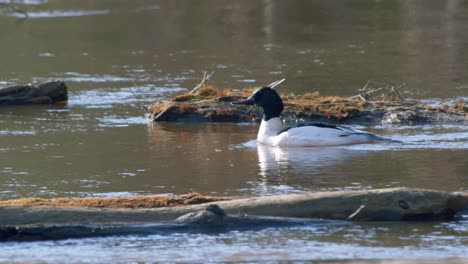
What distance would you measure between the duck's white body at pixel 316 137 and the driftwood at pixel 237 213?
4.72 m

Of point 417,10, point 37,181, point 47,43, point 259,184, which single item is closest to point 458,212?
point 259,184

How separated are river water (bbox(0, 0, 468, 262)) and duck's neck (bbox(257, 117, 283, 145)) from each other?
0.17 m

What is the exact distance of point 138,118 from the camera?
17.9 meters

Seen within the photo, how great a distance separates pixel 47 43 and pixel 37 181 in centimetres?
1717

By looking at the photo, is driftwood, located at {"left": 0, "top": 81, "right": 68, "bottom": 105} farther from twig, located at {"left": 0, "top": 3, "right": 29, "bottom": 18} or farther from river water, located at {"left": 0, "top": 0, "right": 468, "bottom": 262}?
twig, located at {"left": 0, "top": 3, "right": 29, "bottom": 18}

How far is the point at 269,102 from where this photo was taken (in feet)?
51.8

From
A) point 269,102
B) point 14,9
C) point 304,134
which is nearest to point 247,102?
point 269,102

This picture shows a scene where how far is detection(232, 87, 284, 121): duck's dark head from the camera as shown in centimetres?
1573

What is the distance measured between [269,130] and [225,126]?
1630mm

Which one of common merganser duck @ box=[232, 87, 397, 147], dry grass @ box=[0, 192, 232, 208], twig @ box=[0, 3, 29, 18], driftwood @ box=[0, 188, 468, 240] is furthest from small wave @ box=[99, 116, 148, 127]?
twig @ box=[0, 3, 29, 18]

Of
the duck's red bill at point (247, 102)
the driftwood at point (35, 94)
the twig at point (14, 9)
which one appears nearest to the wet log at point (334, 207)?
the duck's red bill at point (247, 102)

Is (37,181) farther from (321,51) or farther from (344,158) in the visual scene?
(321,51)

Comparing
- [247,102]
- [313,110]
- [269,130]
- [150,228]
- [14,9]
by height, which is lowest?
[150,228]

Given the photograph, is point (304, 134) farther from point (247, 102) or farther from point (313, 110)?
point (313, 110)
